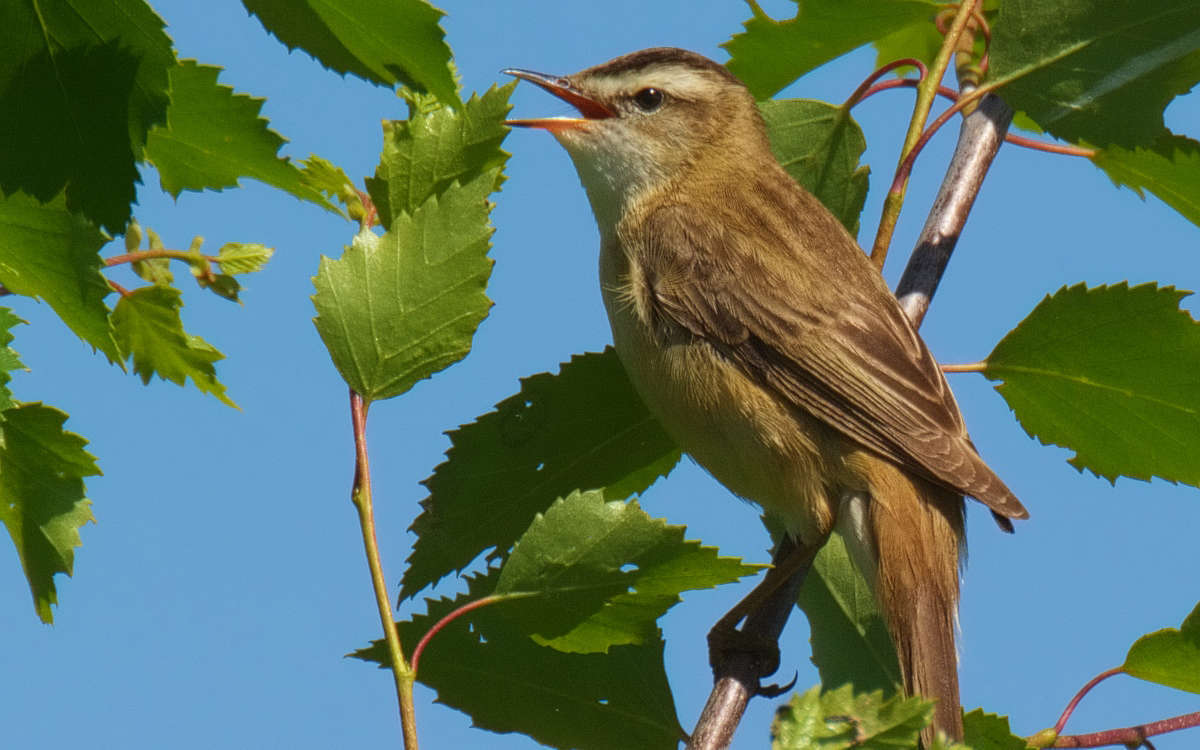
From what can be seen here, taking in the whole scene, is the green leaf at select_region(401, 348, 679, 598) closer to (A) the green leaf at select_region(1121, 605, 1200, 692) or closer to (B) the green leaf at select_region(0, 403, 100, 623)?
(B) the green leaf at select_region(0, 403, 100, 623)

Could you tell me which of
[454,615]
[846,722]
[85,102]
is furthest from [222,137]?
[846,722]

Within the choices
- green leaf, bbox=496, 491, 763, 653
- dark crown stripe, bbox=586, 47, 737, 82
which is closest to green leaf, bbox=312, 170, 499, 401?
green leaf, bbox=496, 491, 763, 653

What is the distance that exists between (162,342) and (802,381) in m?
1.49

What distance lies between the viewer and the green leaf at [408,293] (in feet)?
6.07

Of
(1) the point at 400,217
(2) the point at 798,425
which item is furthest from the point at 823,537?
(1) the point at 400,217

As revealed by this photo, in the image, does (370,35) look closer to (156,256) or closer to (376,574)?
(376,574)

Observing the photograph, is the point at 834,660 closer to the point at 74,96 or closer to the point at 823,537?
the point at 823,537

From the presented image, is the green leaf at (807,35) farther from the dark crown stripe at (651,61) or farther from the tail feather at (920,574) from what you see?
the tail feather at (920,574)

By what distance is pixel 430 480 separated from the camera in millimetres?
2312

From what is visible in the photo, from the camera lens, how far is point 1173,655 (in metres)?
2.26

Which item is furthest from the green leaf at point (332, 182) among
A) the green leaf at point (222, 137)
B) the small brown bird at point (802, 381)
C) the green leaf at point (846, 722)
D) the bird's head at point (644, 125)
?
the bird's head at point (644, 125)

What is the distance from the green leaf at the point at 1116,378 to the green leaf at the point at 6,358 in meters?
1.81

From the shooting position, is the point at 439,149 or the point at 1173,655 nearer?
the point at 439,149

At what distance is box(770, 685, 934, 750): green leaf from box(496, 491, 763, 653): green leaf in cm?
43
